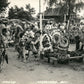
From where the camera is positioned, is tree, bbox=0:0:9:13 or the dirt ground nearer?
the dirt ground

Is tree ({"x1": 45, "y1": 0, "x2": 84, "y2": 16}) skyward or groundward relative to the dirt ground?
skyward

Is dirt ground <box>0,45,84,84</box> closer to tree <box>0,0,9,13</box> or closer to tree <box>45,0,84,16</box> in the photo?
tree <box>45,0,84,16</box>

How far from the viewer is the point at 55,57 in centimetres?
1135

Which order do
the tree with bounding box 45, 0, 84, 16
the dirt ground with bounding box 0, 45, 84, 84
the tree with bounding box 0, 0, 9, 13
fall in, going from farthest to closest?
1. the tree with bounding box 0, 0, 9, 13
2. the tree with bounding box 45, 0, 84, 16
3. the dirt ground with bounding box 0, 45, 84, 84

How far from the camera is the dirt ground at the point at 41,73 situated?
27.0 ft

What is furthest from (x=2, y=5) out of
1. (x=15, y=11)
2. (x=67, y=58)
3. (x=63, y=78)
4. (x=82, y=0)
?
(x=63, y=78)

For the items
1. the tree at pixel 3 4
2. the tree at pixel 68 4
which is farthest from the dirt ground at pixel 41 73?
the tree at pixel 3 4

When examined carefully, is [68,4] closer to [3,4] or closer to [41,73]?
[41,73]

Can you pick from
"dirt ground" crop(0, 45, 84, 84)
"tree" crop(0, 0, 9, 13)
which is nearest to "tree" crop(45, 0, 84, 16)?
"dirt ground" crop(0, 45, 84, 84)

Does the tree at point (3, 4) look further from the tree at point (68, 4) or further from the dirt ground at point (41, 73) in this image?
the dirt ground at point (41, 73)

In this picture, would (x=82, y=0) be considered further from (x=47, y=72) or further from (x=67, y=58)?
(x=47, y=72)

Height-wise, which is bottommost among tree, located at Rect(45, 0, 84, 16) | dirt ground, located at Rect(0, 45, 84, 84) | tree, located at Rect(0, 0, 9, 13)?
dirt ground, located at Rect(0, 45, 84, 84)

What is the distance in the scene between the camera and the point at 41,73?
31.2 feet

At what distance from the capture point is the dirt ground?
8.22 m
